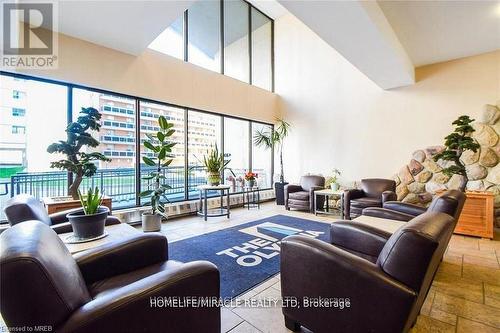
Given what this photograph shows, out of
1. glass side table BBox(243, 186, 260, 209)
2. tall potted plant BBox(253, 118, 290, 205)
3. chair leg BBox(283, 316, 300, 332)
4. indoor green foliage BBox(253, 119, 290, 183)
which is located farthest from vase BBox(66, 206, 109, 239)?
indoor green foliage BBox(253, 119, 290, 183)

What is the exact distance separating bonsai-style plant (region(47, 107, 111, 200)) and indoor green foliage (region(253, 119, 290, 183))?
4.03m

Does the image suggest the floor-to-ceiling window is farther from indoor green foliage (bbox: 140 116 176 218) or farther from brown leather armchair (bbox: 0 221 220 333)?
brown leather armchair (bbox: 0 221 220 333)

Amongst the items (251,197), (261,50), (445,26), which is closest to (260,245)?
(251,197)

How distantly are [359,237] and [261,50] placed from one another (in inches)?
256

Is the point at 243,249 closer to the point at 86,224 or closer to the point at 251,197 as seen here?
the point at 86,224

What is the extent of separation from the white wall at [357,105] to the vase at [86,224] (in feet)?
17.2

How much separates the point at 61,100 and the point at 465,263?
5.78 meters

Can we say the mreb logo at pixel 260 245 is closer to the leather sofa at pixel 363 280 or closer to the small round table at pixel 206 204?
the small round table at pixel 206 204

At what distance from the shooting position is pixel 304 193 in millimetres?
5410

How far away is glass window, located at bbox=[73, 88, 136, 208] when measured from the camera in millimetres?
4031

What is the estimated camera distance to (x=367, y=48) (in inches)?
129

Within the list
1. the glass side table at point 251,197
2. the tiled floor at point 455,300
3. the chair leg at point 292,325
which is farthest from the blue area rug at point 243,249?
the glass side table at point 251,197

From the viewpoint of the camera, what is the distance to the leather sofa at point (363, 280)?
1141mm

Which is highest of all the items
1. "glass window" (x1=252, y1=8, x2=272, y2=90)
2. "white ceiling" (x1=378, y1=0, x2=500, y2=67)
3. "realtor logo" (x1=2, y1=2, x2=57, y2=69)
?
"glass window" (x1=252, y1=8, x2=272, y2=90)
